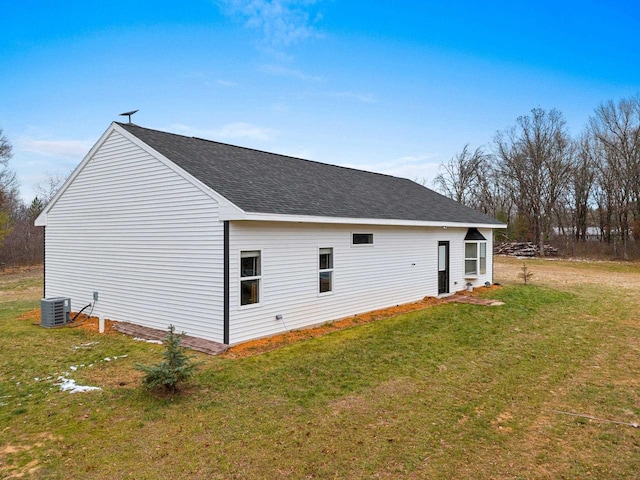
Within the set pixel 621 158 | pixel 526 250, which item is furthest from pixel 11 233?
pixel 621 158

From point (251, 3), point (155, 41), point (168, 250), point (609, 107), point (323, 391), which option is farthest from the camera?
point (609, 107)

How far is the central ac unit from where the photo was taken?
940 cm

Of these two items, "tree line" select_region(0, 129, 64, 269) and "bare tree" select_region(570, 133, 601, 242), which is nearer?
"tree line" select_region(0, 129, 64, 269)

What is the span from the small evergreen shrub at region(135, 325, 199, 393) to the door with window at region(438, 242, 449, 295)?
10623 millimetres

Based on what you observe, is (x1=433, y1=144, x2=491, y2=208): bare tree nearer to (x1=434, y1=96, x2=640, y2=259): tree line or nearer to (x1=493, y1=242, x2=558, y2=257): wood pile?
(x1=434, y1=96, x2=640, y2=259): tree line

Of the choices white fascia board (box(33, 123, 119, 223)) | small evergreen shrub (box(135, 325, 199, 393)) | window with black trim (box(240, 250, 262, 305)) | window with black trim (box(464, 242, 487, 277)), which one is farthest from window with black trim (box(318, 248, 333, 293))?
window with black trim (box(464, 242, 487, 277))

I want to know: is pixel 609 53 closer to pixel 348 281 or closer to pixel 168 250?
pixel 348 281

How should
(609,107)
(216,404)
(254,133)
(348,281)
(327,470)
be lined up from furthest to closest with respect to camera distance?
(609,107), (254,133), (348,281), (216,404), (327,470)

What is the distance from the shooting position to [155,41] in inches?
620

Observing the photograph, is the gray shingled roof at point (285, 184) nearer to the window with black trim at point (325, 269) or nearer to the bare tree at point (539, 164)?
the window with black trim at point (325, 269)

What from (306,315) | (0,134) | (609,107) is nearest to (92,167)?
(306,315)

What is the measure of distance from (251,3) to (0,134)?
2166cm

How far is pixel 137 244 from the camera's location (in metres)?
9.13

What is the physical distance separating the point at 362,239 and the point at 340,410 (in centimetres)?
616
